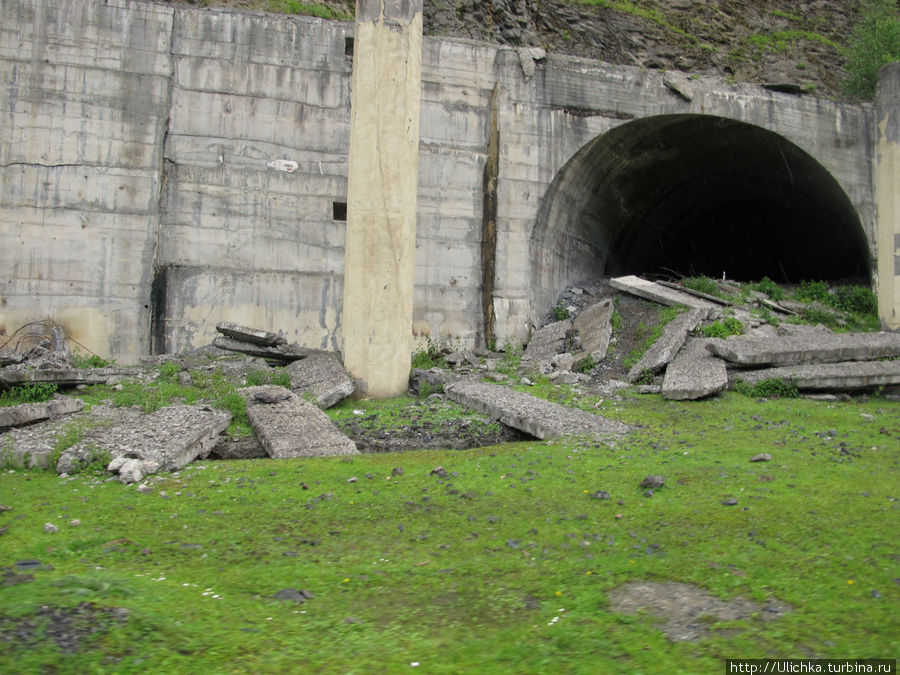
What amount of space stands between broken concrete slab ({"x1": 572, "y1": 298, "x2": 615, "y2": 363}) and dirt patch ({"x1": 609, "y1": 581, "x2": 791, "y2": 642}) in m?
7.25

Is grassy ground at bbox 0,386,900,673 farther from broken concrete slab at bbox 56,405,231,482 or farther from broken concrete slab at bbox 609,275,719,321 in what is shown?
broken concrete slab at bbox 609,275,719,321

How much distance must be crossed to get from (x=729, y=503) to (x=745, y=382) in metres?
4.66

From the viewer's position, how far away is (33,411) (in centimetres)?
641

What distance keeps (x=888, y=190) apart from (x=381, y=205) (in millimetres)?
9535

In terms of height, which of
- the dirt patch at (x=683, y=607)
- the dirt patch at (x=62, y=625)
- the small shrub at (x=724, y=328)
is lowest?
the dirt patch at (x=62, y=625)

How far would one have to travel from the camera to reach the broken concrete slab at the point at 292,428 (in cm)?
588

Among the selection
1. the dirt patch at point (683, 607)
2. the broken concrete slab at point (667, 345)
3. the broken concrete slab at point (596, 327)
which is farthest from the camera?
the broken concrete slab at point (596, 327)

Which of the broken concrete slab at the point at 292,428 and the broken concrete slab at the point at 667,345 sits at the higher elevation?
the broken concrete slab at the point at 667,345

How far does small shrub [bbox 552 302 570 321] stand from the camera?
12352mm

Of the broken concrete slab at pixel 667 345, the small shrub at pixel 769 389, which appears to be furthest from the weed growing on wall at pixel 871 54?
the small shrub at pixel 769 389

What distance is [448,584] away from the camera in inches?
126

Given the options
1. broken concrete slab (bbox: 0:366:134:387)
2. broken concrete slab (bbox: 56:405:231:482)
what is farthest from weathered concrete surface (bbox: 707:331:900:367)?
broken concrete slab (bbox: 0:366:134:387)

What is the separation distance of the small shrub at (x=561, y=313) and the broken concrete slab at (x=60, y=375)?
262 inches

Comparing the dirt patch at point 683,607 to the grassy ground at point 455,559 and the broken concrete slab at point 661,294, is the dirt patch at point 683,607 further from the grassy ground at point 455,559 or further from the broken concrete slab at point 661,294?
the broken concrete slab at point 661,294
